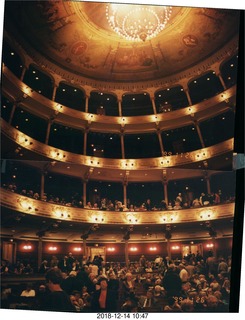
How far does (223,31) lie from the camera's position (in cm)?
652

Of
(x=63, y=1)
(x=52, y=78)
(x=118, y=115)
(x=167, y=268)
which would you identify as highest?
(x=63, y=1)

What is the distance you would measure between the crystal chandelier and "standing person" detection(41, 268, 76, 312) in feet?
15.9

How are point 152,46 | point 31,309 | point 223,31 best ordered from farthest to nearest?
point 152,46 < point 223,31 < point 31,309

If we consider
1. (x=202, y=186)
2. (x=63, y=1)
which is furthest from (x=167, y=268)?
(x=63, y=1)

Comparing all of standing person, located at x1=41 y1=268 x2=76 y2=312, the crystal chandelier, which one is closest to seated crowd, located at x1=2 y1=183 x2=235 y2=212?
standing person, located at x1=41 y1=268 x2=76 y2=312

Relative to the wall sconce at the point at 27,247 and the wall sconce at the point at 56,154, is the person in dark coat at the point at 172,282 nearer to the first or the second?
the wall sconce at the point at 27,247

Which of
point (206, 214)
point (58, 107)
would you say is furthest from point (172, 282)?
point (58, 107)

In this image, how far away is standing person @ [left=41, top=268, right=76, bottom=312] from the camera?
20.3 ft

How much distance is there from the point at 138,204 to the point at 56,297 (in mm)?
2325

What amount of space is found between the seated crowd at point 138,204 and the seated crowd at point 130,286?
0.99 metres

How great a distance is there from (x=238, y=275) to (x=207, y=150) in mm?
2391

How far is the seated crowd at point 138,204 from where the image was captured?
6.90 meters

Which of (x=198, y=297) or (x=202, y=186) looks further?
(x=202, y=186)

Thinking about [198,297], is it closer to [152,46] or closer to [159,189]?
[159,189]
